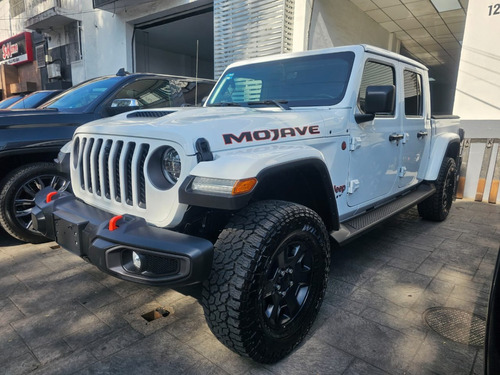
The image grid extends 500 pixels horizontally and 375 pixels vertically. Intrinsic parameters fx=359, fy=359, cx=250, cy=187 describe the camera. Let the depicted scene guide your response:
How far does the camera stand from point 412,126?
3766 millimetres

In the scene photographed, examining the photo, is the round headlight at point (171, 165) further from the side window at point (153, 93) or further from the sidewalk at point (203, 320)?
the side window at point (153, 93)

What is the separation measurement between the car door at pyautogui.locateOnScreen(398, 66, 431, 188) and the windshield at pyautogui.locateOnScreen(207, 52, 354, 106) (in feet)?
3.47

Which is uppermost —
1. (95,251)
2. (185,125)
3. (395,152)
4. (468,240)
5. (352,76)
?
(352,76)

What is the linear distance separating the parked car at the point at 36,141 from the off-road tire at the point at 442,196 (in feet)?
12.2

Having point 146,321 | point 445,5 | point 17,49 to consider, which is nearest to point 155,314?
point 146,321

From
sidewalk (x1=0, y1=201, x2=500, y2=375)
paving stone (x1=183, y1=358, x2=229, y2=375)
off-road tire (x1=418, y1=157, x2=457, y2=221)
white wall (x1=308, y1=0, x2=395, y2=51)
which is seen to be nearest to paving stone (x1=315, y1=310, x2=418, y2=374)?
sidewalk (x1=0, y1=201, x2=500, y2=375)

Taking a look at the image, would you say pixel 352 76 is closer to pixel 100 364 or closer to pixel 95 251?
pixel 95 251

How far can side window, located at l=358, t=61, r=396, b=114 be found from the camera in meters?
2.89

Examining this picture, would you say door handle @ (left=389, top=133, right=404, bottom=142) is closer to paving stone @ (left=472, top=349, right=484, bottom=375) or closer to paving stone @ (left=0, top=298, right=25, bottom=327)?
paving stone @ (left=472, top=349, right=484, bottom=375)

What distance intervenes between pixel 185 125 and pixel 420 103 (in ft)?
10.4

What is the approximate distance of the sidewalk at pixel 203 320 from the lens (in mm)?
2020

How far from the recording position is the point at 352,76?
9.18ft

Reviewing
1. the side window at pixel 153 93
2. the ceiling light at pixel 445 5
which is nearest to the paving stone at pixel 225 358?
the side window at pixel 153 93

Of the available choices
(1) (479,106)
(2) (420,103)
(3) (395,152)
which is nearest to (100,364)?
(3) (395,152)
